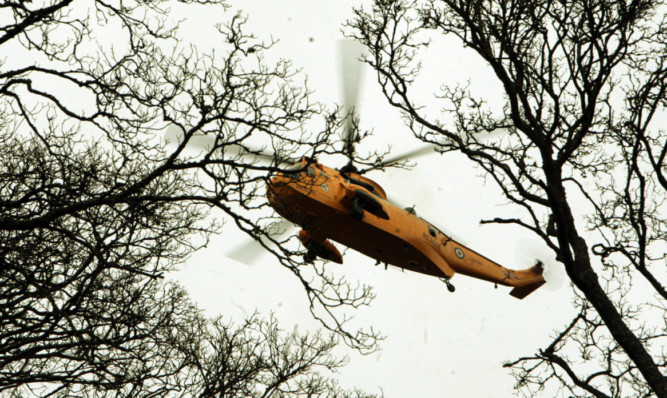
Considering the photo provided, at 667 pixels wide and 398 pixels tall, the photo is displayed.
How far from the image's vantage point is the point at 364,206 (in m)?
11.8

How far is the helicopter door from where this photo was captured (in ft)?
37.9

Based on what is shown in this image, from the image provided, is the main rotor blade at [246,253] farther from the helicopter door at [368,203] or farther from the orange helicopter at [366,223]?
the helicopter door at [368,203]

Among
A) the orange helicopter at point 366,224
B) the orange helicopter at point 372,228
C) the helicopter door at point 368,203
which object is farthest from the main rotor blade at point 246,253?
the helicopter door at point 368,203

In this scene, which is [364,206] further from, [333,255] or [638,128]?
[638,128]

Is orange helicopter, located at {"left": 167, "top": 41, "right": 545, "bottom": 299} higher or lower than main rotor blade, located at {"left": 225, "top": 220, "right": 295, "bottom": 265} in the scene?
higher

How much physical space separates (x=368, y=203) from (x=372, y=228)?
522mm

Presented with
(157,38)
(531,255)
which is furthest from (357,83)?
(531,255)

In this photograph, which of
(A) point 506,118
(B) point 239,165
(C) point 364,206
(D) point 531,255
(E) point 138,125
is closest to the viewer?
(B) point 239,165

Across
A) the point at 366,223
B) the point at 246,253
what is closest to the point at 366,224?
the point at 366,223

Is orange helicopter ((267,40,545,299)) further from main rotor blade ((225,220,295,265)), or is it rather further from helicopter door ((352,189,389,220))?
main rotor blade ((225,220,295,265))

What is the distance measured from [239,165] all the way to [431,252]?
25.3ft

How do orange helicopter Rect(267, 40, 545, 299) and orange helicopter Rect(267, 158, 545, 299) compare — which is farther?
orange helicopter Rect(267, 158, 545, 299)

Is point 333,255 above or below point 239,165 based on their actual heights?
above

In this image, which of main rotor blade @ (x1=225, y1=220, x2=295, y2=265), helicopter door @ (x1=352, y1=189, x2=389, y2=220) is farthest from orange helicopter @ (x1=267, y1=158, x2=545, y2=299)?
main rotor blade @ (x1=225, y1=220, x2=295, y2=265)
